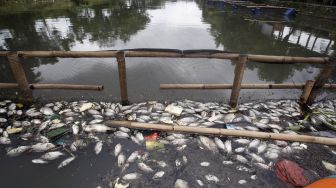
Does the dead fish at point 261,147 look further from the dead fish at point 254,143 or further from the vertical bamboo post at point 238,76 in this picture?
the vertical bamboo post at point 238,76

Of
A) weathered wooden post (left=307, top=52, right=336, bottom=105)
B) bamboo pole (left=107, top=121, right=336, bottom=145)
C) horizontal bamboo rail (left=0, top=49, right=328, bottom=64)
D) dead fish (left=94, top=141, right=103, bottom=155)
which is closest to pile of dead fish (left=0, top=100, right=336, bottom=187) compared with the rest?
dead fish (left=94, top=141, right=103, bottom=155)

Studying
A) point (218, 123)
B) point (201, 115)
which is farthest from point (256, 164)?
point (201, 115)

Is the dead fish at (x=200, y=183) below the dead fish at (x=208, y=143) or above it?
below

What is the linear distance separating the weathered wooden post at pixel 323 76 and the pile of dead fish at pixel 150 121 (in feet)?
1.19

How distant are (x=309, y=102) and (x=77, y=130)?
536 centimetres

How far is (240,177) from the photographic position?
3203mm

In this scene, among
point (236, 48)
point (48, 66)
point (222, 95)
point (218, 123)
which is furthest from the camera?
point (236, 48)

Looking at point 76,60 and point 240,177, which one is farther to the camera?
point 76,60

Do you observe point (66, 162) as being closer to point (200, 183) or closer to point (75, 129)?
point (75, 129)

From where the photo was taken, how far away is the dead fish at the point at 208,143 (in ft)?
12.3

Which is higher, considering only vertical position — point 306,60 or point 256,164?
point 306,60

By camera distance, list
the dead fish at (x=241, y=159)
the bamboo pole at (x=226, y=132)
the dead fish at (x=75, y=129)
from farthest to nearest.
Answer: the dead fish at (x=75, y=129) < the bamboo pole at (x=226, y=132) < the dead fish at (x=241, y=159)

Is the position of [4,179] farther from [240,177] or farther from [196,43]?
[196,43]

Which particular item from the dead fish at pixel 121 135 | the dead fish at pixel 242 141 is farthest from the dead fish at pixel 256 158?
the dead fish at pixel 121 135
